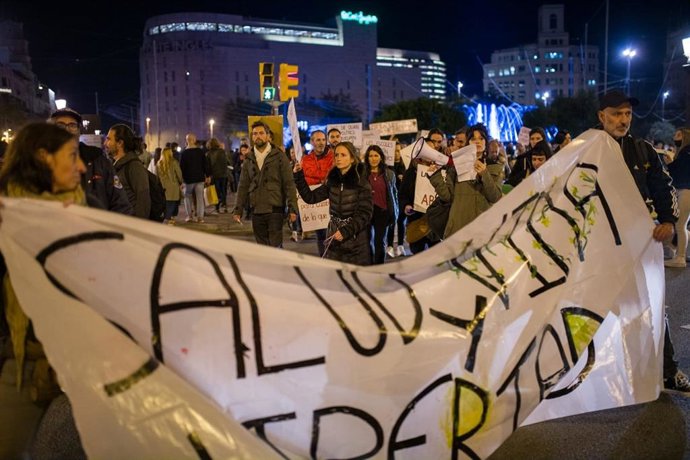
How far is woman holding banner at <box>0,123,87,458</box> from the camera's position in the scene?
2.88 meters

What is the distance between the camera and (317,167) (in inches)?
356

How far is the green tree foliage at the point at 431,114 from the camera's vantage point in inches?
2783

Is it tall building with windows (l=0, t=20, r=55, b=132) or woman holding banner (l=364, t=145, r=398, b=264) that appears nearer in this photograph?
woman holding banner (l=364, t=145, r=398, b=264)

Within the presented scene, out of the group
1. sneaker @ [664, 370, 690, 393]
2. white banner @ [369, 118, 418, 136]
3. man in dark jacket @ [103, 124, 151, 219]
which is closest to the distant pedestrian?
white banner @ [369, 118, 418, 136]

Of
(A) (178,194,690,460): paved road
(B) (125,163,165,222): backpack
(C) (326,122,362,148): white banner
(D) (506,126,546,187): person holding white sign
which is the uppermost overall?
(C) (326,122,362,148): white banner

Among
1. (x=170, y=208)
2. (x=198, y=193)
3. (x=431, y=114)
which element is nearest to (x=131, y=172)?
(x=170, y=208)

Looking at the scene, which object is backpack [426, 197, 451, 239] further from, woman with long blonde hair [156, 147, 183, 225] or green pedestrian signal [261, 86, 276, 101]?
green pedestrian signal [261, 86, 276, 101]

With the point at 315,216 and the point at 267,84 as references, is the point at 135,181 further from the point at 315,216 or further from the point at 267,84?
the point at 267,84

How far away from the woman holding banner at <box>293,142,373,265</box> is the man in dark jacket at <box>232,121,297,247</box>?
1.47 m

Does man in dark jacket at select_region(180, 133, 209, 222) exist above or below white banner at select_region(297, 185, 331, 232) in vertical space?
above

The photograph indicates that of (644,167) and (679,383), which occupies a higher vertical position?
(644,167)

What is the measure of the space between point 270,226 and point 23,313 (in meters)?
5.28

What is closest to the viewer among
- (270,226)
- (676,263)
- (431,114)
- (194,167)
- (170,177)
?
(270,226)

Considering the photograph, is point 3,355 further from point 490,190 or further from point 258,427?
point 490,190
